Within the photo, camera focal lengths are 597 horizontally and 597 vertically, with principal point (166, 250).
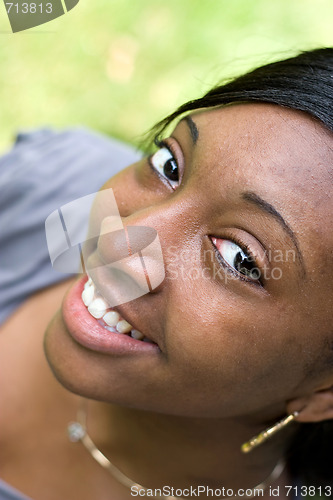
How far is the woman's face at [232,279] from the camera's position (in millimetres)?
1203

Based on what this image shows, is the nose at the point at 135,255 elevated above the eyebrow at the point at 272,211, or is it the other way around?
the eyebrow at the point at 272,211

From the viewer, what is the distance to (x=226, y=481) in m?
1.76

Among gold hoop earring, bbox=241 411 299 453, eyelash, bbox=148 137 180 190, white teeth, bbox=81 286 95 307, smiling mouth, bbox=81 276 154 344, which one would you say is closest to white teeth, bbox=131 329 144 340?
smiling mouth, bbox=81 276 154 344

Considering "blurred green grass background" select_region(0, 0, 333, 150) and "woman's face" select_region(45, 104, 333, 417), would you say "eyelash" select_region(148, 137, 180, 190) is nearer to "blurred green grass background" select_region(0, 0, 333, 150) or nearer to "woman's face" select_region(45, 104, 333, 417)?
"woman's face" select_region(45, 104, 333, 417)

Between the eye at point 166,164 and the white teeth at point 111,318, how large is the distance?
332 mm

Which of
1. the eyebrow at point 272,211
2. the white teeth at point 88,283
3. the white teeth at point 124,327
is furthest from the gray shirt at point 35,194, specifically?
the eyebrow at point 272,211

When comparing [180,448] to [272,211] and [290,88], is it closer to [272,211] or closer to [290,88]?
[272,211]

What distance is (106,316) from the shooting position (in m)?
1.39

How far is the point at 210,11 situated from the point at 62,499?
2.63 metres

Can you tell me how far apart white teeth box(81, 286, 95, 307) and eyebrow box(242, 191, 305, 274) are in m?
0.45

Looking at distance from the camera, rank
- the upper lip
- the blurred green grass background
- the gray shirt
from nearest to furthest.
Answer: the upper lip → the gray shirt → the blurred green grass background

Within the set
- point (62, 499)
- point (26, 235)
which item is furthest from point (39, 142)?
point (62, 499)

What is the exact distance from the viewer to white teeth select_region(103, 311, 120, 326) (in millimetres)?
1381

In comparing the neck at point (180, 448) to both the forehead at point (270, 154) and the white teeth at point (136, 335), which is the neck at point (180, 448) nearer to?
the white teeth at point (136, 335)
